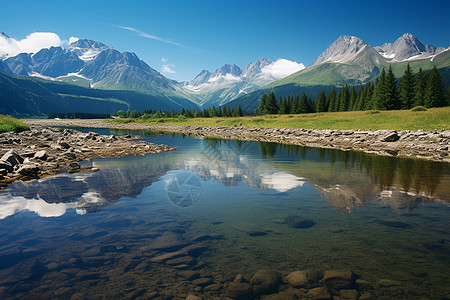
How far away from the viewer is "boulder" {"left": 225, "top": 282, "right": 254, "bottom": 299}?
4.59m

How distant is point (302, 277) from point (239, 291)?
1.39m

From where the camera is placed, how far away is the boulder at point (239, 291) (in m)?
4.59

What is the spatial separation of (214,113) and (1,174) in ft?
467

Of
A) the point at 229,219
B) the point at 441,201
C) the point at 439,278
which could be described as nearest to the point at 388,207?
the point at 441,201

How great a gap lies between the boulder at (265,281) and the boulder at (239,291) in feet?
0.42

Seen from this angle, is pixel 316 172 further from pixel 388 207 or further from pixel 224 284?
pixel 224 284

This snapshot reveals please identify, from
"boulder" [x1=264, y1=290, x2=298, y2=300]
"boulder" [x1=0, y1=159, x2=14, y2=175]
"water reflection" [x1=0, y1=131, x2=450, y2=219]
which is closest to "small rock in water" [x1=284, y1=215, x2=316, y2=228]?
"water reflection" [x1=0, y1=131, x2=450, y2=219]

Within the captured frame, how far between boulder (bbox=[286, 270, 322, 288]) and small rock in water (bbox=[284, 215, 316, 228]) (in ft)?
8.12

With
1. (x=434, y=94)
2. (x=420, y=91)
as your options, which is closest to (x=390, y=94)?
(x=420, y=91)

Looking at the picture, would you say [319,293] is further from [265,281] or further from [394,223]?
[394,223]

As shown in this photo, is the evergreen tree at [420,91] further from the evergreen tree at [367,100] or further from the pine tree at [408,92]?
the evergreen tree at [367,100]

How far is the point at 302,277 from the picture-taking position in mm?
5039

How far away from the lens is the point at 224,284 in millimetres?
4914

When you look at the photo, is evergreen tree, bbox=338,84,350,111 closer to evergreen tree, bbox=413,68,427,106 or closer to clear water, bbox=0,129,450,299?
evergreen tree, bbox=413,68,427,106
